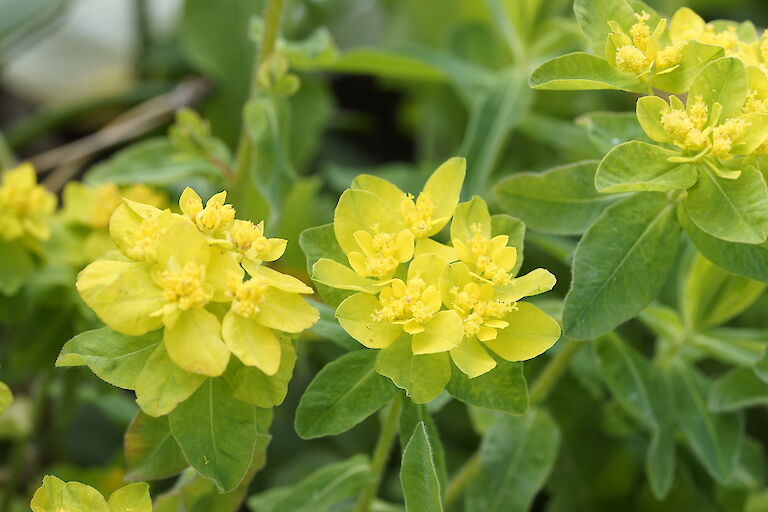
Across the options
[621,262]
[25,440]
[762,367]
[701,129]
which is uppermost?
[701,129]

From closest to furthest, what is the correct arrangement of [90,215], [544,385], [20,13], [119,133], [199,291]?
[199,291]
[544,385]
[90,215]
[20,13]
[119,133]

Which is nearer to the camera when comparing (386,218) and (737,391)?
(386,218)

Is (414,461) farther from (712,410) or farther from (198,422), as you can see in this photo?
(712,410)

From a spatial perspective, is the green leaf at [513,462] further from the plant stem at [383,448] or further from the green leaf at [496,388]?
the green leaf at [496,388]

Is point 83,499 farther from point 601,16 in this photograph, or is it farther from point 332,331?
point 601,16

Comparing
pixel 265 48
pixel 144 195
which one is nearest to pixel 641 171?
pixel 265 48

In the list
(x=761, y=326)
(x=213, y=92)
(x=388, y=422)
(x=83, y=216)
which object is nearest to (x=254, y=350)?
(x=388, y=422)
